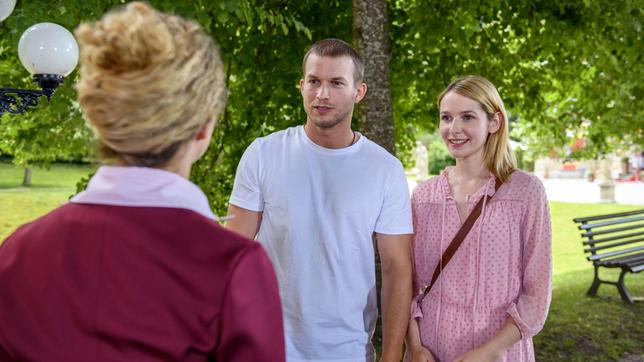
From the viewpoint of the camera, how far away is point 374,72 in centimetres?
592

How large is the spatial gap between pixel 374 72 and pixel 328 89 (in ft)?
10.8

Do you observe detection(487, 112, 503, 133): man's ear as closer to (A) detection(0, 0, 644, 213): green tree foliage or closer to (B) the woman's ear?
(B) the woman's ear

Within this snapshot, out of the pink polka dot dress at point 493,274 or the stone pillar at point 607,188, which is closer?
the pink polka dot dress at point 493,274

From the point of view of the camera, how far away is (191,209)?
136cm

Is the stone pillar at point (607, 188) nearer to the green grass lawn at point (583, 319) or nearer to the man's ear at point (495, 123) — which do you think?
the green grass lawn at point (583, 319)

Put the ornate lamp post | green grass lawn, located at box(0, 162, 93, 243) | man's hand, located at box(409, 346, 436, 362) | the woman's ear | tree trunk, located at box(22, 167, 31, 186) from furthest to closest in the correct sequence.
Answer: tree trunk, located at box(22, 167, 31, 186) → green grass lawn, located at box(0, 162, 93, 243) → the ornate lamp post → man's hand, located at box(409, 346, 436, 362) → the woman's ear

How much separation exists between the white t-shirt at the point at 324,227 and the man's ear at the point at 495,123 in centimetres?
46

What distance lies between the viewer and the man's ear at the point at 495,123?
292 centimetres

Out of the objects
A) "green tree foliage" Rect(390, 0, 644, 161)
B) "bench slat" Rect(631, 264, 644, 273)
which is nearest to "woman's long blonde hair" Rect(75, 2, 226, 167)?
"green tree foliage" Rect(390, 0, 644, 161)

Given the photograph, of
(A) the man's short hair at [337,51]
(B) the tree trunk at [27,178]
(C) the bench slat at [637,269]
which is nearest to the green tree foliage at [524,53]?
(C) the bench slat at [637,269]

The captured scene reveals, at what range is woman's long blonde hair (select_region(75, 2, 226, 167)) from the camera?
1305 millimetres

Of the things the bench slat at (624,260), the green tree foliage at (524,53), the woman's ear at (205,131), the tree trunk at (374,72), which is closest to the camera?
the woman's ear at (205,131)

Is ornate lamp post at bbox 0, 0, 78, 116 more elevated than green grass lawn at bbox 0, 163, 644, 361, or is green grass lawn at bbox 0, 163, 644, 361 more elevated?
ornate lamp post at bbox 0, 0, 78, 116

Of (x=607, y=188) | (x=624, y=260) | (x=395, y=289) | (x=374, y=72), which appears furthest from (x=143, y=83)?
(x=607, y=188)
